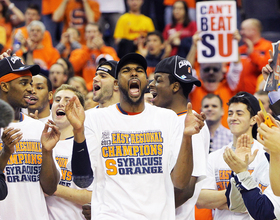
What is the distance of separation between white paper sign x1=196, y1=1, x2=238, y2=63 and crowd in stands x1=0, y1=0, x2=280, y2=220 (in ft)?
0.48

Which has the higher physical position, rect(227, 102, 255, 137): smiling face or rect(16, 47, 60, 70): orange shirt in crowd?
rect(16, 47, 60, 70): orange shirt in crowd

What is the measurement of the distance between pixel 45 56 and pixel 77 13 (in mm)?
1544

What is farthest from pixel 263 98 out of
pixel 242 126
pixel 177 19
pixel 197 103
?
pixel 177 19

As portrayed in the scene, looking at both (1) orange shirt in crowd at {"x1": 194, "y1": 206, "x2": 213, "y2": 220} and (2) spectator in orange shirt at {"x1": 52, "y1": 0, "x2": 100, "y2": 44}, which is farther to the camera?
(2) spectator in orange shirt at {"x1": 52, "y1": 0, "x2": 100, "y2": 44}

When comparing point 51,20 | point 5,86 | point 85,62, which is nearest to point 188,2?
point 85,62

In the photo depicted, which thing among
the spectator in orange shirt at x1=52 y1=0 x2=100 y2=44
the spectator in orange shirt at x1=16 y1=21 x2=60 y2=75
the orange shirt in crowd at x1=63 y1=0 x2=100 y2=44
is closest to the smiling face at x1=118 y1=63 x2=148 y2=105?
the spectator in orange shirt at x1=16 y1=21 x2=60 y2=75

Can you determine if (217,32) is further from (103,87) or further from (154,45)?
(103,87)

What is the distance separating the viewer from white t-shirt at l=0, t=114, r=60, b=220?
430cm

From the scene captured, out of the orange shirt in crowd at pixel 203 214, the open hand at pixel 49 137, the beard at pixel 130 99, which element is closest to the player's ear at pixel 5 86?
the open hand at pixel 49 137

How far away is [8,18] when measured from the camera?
1045 centimetres

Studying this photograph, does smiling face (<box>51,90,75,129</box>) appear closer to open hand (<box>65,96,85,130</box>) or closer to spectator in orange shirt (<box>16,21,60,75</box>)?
open hand (<box>65,96,85,130</box>)

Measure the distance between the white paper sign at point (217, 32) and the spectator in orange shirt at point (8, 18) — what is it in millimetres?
4473

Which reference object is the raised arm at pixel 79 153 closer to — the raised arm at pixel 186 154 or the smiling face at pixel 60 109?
the raised arm at pixel 186 154

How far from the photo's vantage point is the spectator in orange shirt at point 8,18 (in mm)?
10320
